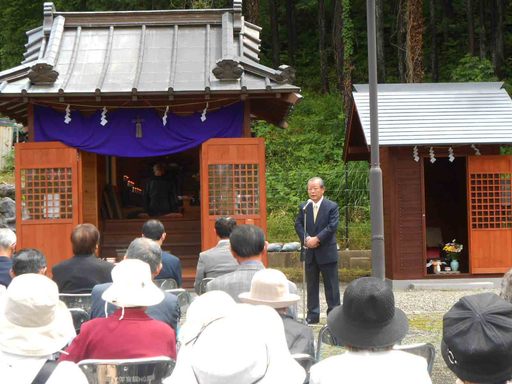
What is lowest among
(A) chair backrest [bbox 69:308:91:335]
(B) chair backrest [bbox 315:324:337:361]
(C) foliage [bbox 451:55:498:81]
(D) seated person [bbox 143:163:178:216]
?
(B) chair backrest [bbox 315:324:337:361]

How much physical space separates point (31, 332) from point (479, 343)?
6.24 feet

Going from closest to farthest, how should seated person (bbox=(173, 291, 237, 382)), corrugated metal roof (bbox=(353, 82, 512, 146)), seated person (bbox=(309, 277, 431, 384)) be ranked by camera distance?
seated person (bbox=(309, 277, 431, 384)) < seated person (bbox=(173, 291, 237, 382)) < corrugated metal roof (bbox=(353, 82, 512, 146))

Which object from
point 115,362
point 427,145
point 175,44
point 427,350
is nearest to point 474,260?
point 427,145

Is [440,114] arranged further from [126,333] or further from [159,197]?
[126,333]

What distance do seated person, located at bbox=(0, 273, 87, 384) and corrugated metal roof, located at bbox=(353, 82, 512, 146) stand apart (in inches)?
425

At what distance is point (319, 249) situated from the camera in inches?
422

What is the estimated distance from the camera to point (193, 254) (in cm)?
1603

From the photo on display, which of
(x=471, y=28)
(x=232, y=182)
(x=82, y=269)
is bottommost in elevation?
(x=82, y=269)

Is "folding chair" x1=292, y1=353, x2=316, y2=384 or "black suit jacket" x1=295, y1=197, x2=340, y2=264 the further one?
"black suit jacket" x1=295, y1=197, x2=340, y2=264

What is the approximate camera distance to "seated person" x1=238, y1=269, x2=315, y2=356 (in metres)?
5.05

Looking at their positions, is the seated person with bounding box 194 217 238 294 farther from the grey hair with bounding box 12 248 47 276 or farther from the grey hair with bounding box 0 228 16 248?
the grey hair with bounding box 12 248 47 276

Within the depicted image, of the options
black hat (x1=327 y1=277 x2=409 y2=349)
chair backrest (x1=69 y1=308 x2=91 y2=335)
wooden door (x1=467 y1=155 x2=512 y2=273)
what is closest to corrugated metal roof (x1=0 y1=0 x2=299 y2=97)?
wooden door (x1=467 y1=155 x2=512 y2=273)

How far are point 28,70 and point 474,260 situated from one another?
7995 millimetres

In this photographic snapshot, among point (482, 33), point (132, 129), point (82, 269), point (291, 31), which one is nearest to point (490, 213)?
point (132, 129)
